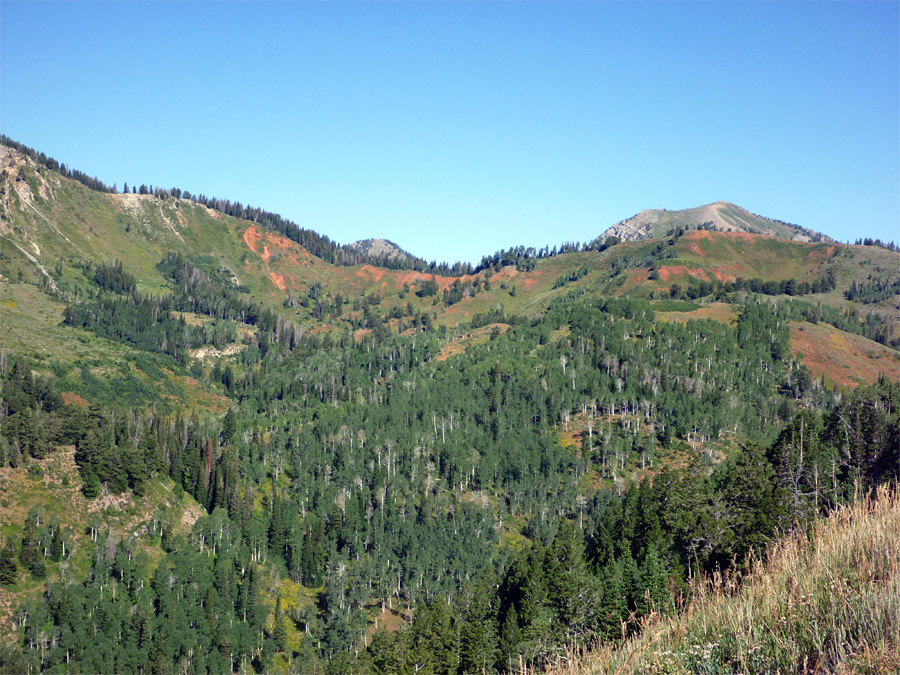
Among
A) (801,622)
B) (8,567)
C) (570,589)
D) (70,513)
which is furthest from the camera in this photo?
(70,513)

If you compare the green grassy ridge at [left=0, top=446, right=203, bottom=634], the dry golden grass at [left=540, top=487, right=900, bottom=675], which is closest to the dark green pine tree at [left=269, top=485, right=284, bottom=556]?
the green grassy ridge at [left=0, top=446, right=203, bottom=634]

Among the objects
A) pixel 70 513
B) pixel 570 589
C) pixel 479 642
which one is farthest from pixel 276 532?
pixel 570 589

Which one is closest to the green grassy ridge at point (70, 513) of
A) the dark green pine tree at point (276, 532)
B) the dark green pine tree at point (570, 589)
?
the dark green pine tree at point (276, 532)

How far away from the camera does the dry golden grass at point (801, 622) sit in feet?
32.6

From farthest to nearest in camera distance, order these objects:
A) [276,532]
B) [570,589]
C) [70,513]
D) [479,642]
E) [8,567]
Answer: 1. [276,532]
2. [70,513]
3. [8,567]
4. [479,642]
5. [570,589]

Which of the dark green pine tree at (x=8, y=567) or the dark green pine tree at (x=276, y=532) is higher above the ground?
the dark green pine tree at (x=8, y=567)

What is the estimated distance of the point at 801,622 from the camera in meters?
10.7

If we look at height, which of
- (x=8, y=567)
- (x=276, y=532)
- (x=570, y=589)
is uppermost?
(x=570, y=589)

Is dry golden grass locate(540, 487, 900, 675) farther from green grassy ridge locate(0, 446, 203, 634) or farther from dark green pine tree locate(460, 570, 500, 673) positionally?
green grassy ridge locate(0, 446, 203, 634)

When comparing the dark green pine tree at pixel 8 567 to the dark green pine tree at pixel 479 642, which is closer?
the dark green pine tree at pixel 479 642

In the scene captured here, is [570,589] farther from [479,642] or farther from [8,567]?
[8,567]

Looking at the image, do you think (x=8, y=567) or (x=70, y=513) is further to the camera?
(x=70, y=513)

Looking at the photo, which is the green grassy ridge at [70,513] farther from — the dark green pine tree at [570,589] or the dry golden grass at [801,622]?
the dry golden grass at [801,622]

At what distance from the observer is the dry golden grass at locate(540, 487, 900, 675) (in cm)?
992
